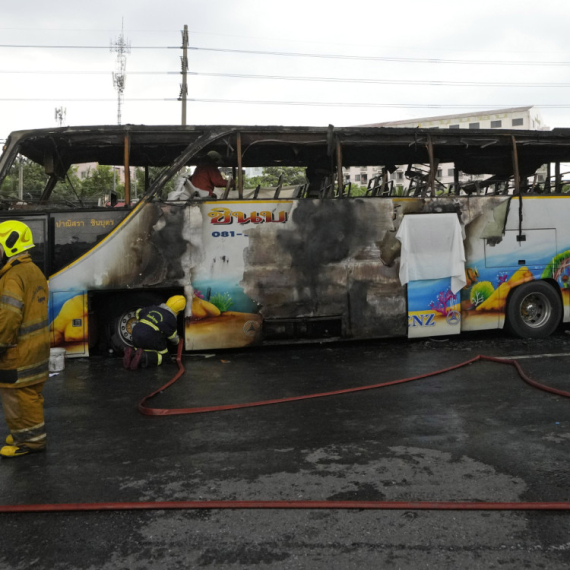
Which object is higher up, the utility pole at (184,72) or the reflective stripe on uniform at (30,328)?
the utility pole at (184,72)

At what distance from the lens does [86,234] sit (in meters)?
8.18

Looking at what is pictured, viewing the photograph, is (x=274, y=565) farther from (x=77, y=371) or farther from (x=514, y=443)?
(x=77, y=371)

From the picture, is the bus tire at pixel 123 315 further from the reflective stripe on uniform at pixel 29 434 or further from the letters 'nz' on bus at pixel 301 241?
the reflective stripe on uniform at pixel 29 434

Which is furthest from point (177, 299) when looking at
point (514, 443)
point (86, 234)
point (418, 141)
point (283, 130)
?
point (514, 443)

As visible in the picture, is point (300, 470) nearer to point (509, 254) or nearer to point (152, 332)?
point (152, 332)

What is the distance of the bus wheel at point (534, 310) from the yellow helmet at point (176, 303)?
16.9 ft

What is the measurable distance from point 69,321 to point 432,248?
5.45 meters

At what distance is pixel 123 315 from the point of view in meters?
8.61

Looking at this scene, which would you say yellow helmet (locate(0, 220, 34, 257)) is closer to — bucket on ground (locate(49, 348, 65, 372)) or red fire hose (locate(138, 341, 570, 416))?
red fire hose (locate(138, 341, 570, 416))

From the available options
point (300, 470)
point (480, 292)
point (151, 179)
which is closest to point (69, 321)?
point (151, 179)

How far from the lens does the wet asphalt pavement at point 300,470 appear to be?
10.3 ft

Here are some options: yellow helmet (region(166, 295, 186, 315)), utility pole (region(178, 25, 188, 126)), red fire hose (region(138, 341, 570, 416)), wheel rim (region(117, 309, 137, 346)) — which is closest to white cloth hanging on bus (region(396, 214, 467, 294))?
red fire hose (region(138, 341, 570, 416))

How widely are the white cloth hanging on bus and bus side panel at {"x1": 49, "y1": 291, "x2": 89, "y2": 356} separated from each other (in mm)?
4727

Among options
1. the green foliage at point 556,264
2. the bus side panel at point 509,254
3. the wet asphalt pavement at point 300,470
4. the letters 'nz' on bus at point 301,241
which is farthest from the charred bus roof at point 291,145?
the wet asphalt pavement at point 300,470
